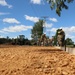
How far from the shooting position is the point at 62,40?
79.0ft

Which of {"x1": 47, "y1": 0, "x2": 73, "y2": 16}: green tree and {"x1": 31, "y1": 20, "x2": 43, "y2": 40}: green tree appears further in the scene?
{"x1": 31, "y1": 20, "x2": 43, "y2": 40}: green tree

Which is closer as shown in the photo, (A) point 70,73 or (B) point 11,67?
(A) point 70,73

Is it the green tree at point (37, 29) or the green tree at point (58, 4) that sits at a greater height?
the green tree at point (37, 29)

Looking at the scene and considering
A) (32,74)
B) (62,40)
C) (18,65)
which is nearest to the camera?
(32,74)

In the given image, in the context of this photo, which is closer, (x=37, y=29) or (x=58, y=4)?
(x=58, y=4)

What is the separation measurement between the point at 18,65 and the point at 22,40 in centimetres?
4852

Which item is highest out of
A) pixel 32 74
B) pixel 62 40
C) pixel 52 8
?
pixel 52 8

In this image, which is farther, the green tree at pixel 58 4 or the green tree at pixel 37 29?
the green tree at pixel 37 29

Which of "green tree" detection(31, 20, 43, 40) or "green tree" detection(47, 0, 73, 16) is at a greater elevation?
"green tree" detection(31, 20, 43, 40)

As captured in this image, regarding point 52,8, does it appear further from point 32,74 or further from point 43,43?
point 43,43

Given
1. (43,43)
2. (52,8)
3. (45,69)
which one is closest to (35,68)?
(45,69)

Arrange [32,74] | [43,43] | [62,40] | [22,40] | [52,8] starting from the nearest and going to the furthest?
[32,74], [52,8], [62,40], [43,43], [22,40]

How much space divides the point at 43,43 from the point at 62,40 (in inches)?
642

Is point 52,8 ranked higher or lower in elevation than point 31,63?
higher
